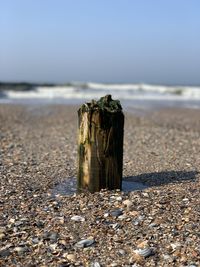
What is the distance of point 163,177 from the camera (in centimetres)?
571

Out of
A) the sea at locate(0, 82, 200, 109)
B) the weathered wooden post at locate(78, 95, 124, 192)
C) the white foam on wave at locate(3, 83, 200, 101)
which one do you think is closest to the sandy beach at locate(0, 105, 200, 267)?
the weathered wooden post at locate(78, 95, 124, 192)

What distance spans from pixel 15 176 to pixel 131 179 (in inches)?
56.3

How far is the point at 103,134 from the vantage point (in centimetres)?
475

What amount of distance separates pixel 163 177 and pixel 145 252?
2.26 m

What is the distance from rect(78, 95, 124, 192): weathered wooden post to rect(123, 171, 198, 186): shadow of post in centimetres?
72

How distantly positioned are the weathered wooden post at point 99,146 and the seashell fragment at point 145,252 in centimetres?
133

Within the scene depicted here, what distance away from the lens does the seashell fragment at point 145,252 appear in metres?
3.50

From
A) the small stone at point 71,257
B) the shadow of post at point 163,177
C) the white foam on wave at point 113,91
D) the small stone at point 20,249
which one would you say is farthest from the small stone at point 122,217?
the white foam on wave at point 113,91

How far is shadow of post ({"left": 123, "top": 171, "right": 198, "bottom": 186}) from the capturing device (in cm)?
543

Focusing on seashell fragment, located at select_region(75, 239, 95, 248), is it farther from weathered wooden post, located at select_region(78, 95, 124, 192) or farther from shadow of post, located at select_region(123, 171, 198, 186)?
shadow of post, located at select_region(123, 171, 198, 186)

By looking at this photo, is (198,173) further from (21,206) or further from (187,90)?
(187,90)

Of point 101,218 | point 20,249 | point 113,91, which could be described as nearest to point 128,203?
point 101,218

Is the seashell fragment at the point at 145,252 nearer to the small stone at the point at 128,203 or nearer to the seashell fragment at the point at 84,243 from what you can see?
the seashell fragment at the point at 84,243

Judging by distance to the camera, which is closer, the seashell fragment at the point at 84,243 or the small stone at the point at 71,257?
the small stone at the point at 71,257
